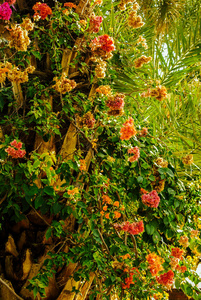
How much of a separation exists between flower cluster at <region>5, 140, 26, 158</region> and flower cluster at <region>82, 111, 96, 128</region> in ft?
1.58

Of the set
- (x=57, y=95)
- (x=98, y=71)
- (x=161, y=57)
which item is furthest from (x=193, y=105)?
(x=57, y=95)

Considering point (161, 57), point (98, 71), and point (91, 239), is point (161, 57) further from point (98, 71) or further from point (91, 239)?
point (91, 239)

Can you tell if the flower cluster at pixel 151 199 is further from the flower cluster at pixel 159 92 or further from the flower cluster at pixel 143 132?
the flower cluster at pixel 159 92

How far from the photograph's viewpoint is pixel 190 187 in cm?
167

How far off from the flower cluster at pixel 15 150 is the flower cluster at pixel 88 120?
0.48 meters

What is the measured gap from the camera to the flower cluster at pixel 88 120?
1.64 m

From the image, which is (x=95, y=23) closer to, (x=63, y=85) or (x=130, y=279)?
(x=63, y=85)

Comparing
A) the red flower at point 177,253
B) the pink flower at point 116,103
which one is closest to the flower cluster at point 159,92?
the pink flower at point 116,103

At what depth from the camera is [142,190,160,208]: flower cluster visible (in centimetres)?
133

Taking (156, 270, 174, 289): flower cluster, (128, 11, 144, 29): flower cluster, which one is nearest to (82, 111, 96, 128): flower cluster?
(128, 11, 144, 29): flower cluster

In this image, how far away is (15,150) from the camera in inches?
51.8

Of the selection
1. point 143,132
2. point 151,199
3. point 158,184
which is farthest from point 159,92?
point 151,199

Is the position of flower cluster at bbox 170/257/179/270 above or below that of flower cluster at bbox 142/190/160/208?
below

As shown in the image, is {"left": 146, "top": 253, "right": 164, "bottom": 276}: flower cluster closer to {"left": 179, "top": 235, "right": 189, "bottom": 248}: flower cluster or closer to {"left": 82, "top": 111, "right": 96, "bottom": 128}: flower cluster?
{"left": 179, "top": 235, "right": 189, "bottom": 248}: flower cluster
